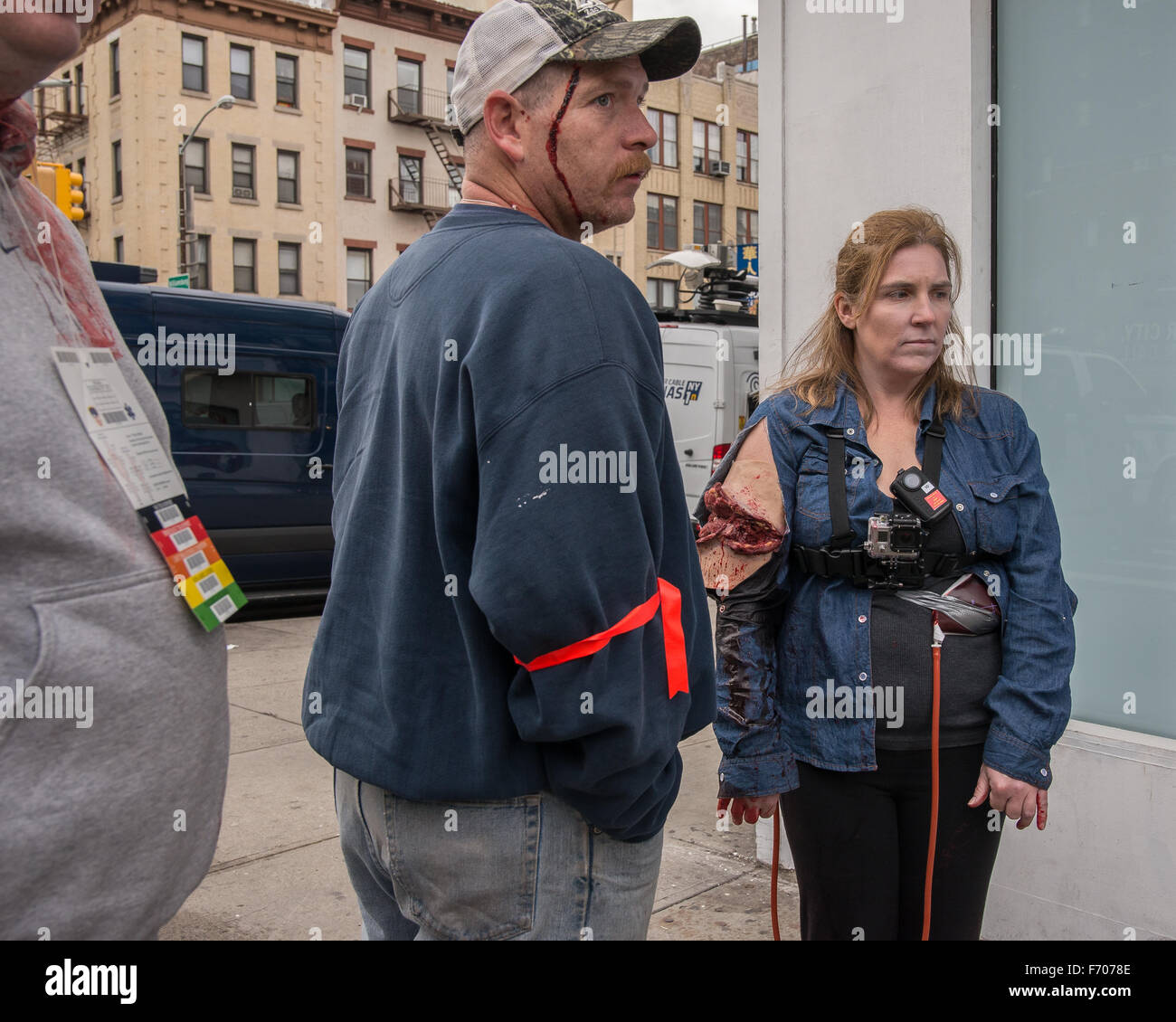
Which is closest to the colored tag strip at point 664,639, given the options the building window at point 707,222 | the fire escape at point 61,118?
the fire escape at point 61,118

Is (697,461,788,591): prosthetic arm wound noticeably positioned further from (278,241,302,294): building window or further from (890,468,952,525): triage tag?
(278,241,302,294): building window

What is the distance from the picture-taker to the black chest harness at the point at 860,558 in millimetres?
2387

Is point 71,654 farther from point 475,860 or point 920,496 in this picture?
point 920,496

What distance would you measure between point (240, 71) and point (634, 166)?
34.2 meters

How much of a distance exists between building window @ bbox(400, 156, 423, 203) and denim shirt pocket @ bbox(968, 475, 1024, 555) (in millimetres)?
35165

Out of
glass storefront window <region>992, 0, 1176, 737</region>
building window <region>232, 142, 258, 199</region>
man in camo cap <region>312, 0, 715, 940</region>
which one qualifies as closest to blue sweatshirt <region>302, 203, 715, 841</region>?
man in camo cap <region>312, 0, 715, 940</region>

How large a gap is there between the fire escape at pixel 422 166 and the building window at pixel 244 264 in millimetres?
4977

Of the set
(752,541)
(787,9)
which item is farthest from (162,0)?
(752,541)

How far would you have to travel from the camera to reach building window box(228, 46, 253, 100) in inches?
1262

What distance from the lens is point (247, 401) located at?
10.5 metres

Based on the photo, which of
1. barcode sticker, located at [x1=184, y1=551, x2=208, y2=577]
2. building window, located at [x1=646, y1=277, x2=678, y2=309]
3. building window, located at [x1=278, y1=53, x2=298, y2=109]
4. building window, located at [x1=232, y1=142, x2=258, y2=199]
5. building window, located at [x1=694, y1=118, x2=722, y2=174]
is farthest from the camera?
building window, located at [x1=694, y1=118, x2=722, y2=174]

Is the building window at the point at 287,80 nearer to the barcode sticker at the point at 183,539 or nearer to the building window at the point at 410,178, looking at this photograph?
the building window at the point at 410,178

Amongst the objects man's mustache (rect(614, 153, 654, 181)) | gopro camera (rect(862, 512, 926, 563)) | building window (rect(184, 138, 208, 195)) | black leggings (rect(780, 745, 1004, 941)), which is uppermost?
building window (rect(184, 138, 208, 195))
